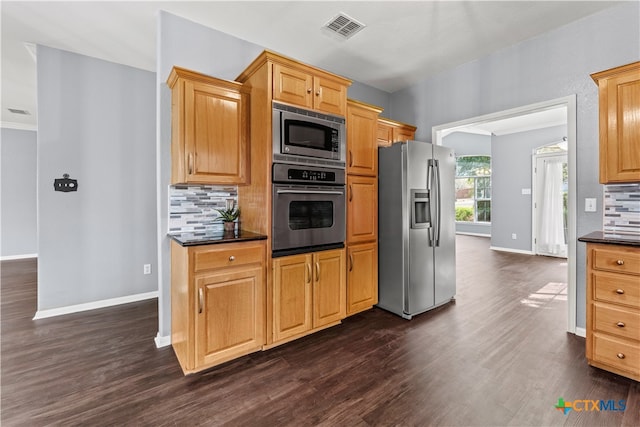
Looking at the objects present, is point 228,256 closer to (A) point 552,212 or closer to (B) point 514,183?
(A) point 552,212

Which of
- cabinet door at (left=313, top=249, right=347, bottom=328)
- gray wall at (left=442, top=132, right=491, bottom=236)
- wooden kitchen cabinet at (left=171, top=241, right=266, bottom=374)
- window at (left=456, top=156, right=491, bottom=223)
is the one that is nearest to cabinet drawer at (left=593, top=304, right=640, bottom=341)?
cabinet door at (left=313, top=249, right=347, bottom=328)

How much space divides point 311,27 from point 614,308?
3486 mm

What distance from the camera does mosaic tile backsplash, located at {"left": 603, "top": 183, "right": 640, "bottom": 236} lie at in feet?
8.08

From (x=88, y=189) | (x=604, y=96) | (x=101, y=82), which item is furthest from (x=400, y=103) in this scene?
(x=88, y=189)

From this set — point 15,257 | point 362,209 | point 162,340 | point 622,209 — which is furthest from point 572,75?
point 15,257

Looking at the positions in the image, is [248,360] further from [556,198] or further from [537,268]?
[556,198]

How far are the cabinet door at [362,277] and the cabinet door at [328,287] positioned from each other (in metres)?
0.19

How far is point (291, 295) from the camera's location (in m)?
2.51

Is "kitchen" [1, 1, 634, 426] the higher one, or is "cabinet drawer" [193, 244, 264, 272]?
"kitchen" [1, 1, 634, 426]

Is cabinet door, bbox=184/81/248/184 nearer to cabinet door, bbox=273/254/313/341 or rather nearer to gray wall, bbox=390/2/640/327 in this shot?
cabinet door, bbox=273/254/313/341

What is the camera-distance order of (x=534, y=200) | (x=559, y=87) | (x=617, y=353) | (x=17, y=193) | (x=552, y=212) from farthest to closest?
(x=534, y=200), (x=552, y=212), (x=17, y=193), (x=559, y=87), (x=617, y=353)

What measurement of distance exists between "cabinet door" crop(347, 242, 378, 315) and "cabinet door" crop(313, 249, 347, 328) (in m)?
0.19

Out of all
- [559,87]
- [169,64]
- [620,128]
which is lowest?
[620,128]

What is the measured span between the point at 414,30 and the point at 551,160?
553 centimetres
